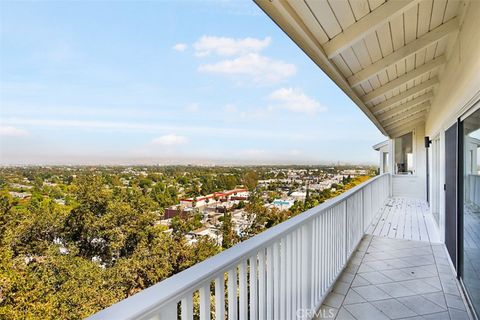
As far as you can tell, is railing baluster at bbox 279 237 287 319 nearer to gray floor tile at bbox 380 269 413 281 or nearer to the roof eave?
the roof eave

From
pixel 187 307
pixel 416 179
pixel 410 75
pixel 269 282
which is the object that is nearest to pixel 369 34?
pixel 410 75

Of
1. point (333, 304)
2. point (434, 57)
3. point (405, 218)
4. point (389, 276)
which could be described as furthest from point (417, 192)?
point (333, 304)

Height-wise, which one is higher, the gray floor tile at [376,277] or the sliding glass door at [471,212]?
the sliding glass door at [471,212]

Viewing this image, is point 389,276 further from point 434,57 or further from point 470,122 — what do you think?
point 434,57

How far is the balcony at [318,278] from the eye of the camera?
3.43 ft

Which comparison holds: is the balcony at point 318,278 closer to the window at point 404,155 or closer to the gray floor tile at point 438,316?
the gray floor tile at point 438,316

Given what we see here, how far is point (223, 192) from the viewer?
5.78 m

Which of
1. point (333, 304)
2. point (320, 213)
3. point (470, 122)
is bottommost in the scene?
point (333, 304)

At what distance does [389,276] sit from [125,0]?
45.5 ft

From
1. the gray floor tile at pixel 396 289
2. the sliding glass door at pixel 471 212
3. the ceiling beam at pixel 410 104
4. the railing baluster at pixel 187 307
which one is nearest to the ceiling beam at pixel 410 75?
the sliding glass door at pixel 471 212

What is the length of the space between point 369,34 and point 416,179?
28.7 feet

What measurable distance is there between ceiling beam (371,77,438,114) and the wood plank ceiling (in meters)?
1.10

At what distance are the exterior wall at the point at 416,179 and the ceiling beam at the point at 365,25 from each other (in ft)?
28.5

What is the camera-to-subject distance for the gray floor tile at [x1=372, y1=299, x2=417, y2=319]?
7.93ft
